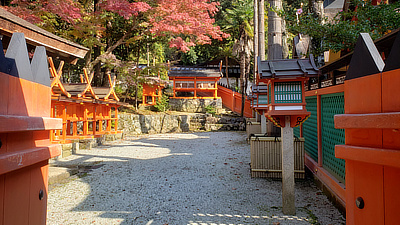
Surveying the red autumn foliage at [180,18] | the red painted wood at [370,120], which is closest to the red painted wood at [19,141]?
the red painted wood at [370,120]

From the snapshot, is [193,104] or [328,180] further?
[193,104]

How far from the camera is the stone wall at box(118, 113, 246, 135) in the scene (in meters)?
17.5

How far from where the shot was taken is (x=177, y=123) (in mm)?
18688

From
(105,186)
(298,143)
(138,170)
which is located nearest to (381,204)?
(298,143)

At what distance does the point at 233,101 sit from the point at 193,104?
3530mm

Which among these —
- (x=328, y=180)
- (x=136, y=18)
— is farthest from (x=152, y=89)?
(x=328, y=180)

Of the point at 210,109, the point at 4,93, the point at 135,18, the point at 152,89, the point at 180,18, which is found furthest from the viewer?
the point at 210,109

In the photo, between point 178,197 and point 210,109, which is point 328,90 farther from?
point 210,109

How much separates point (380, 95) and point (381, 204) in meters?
0.63

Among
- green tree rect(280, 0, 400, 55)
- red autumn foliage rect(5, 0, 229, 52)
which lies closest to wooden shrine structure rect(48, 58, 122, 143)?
red autumn foliage rect(5, 0, 229, 52)

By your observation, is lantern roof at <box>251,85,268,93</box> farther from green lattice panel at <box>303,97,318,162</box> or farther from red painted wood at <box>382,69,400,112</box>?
red painted wood at <box>382,69,400,112</box>

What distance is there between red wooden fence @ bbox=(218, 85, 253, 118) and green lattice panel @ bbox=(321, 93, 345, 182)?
47.2 feet

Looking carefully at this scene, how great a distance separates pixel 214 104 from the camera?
21.0 meters

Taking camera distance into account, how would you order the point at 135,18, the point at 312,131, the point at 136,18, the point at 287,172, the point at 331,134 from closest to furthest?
the point at 287,172
the point at 331,134
the point at 312,131
the point at 135,18
the point at 136,18
